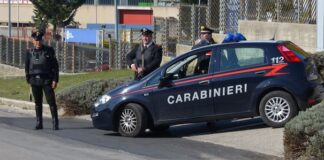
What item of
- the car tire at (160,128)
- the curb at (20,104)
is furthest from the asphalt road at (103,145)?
the curb at (20,104)

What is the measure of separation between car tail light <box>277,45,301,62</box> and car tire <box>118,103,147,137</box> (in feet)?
8.06

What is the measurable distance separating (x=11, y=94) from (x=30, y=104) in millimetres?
3355

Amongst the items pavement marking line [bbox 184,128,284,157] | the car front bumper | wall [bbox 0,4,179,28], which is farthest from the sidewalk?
wall [bbox 0,4,179,28]

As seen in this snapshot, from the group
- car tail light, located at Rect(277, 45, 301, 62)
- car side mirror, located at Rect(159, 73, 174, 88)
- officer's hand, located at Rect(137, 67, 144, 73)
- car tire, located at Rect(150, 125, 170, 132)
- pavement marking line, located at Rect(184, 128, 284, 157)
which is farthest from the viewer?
officer's hand, located at Rect(137, 67, 144, 73)

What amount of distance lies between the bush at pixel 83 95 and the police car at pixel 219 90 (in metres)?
3.25

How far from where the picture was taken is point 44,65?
13.7 m

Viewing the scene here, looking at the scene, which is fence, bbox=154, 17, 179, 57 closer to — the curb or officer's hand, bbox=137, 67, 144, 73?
the curb

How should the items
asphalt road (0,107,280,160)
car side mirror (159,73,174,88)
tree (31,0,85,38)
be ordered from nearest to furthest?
1. asphalt road (0,107,280,160)
2. car side mirror (159,73,174,88)
3. tree (31,0,85,38)

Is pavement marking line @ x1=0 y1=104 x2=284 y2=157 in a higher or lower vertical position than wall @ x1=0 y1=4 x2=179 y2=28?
lower

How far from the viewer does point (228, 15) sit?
1009 inches

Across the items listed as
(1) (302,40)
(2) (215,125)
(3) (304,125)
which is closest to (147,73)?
(2) (215,125)

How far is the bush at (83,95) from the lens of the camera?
16531mm

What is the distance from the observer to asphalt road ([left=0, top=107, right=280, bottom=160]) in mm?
10875

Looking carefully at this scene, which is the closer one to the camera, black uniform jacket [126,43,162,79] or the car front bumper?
the car front bumper
